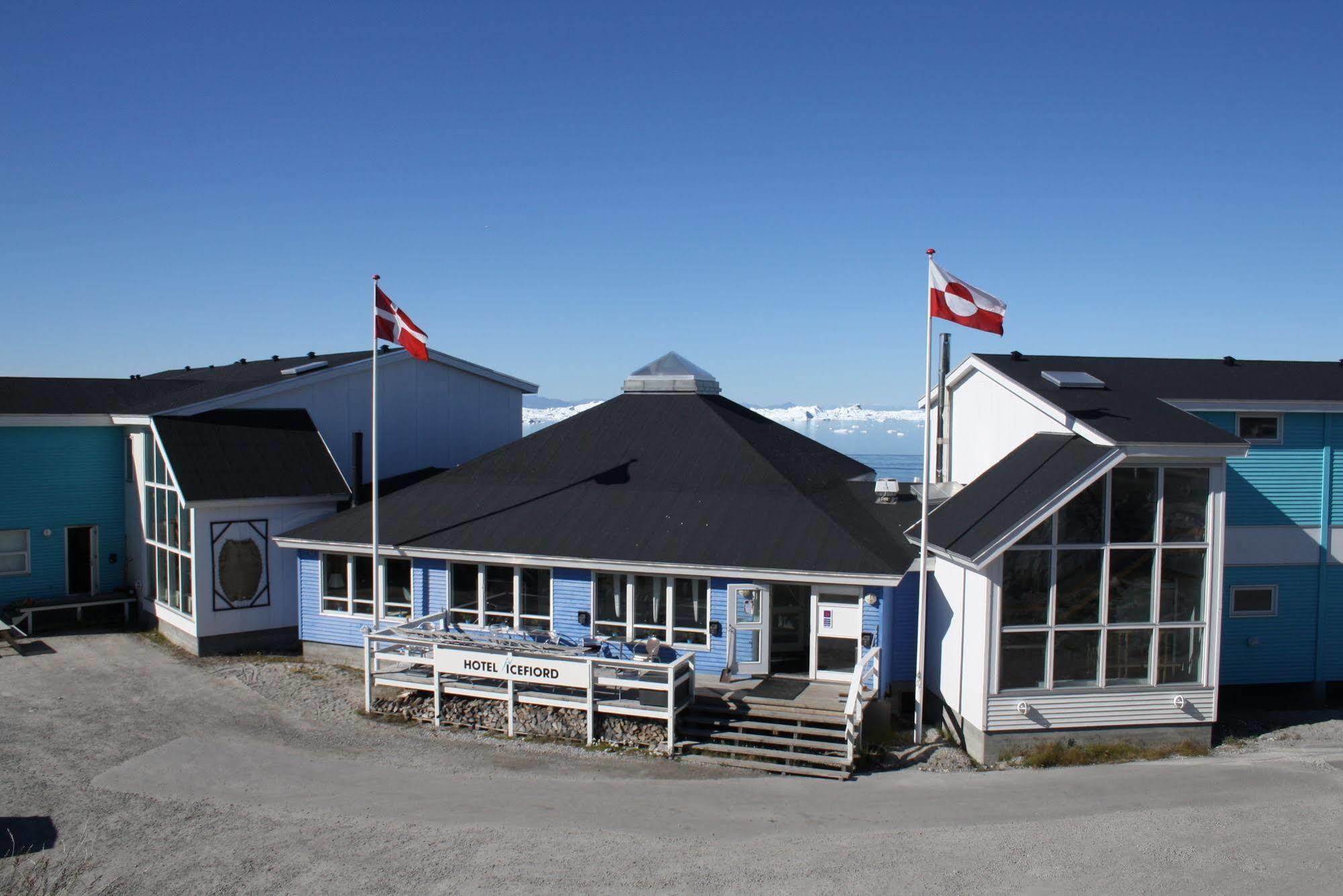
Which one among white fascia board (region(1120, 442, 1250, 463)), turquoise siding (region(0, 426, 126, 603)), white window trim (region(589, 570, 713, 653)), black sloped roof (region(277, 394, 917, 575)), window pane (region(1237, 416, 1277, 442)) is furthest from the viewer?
turquoise siding (region(0, 426, 126, 603))

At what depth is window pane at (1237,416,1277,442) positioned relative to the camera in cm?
1852

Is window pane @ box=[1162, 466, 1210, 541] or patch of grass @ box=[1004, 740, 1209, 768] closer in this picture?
patch of grass @ box=[1004, 740, 1209, 768]

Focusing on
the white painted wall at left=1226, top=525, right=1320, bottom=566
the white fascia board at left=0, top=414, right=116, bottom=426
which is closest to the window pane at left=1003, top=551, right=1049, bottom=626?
the white painted wall at left=1226, top=525, right=1320, bottom=566

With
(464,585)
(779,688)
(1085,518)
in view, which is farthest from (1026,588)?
(464,585)

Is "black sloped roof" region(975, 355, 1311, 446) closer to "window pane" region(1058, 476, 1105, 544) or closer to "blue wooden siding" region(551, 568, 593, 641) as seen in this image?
"window pane" region(1058, 476, 1105, 544)

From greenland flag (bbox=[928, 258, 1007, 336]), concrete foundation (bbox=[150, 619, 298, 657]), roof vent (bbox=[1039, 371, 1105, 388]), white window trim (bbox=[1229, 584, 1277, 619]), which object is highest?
greenland flag (bbox=[928, 258, 1007, 336])

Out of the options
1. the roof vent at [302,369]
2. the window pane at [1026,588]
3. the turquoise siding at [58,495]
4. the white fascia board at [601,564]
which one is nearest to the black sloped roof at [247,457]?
the roof vent at [302,369]

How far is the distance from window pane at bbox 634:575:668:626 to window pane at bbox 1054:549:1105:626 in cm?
658

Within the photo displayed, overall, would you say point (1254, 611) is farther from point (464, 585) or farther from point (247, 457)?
point (247, 457)

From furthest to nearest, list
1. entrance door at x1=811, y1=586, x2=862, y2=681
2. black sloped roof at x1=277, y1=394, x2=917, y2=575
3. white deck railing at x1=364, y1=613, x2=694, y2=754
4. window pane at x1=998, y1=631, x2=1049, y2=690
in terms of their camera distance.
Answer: black sloped roof at x1=277, y1=394, x2=917, y2=575 < entrance door at x1=811, y1=586, x2=862, y2=681 < white deck railing at x1=364, y1=613, x2=694, y2=754 < window pane at x1=998, y1=631, x2=1049, y2=690

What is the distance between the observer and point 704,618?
1702 cm

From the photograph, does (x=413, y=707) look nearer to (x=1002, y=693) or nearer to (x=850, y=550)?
(x=850, y=550)

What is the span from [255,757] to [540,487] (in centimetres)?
785

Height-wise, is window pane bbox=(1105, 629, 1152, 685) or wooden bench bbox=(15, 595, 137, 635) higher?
window pane bbox=(1105, 629, 1152, 685)
